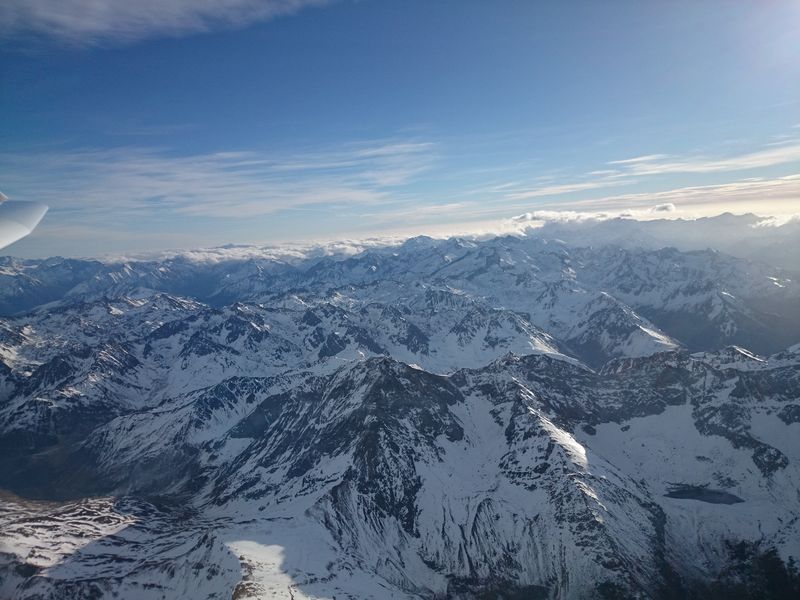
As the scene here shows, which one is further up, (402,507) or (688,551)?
(402,507)

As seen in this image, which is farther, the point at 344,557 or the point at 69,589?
the point at 344,557

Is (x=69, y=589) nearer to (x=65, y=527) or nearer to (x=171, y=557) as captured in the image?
(x=171, y=557)

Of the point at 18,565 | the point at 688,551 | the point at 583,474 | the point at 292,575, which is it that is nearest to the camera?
the point at 292,575

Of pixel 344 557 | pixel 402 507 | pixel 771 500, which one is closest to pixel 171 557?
pixel 344 557

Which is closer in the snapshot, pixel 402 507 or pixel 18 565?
pixel 18 565

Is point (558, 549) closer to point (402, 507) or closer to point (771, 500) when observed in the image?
point (402, 507)

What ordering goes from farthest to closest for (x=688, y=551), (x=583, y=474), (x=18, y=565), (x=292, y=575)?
(x=583, y=474) < (x=688, y=551) < (x=18, y=565) < (x=292, y=575)

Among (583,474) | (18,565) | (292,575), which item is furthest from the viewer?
(583,474)

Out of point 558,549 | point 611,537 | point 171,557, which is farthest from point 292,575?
point 611,537

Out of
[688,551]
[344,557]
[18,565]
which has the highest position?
[18,565]
